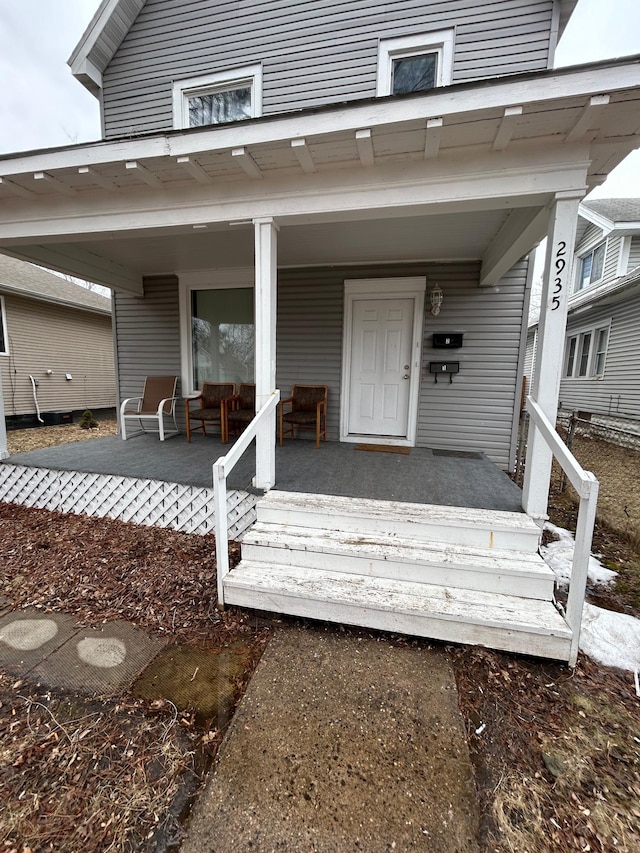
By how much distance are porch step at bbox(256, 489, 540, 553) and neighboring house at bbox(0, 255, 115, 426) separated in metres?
9.25

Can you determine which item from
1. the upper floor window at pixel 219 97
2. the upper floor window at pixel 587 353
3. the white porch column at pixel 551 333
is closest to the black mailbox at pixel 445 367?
→ the white porch column at pixel 551 333

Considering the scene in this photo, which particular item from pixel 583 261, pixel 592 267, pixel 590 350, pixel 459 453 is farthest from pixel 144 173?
pixel 583 261

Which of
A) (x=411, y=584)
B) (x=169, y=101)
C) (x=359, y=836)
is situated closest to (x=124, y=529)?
(x=411, y=584)

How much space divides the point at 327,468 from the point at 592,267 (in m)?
12.4

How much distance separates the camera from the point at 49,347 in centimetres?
970

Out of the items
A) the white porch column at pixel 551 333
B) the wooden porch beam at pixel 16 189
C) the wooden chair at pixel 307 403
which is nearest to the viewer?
the white porch column at pixel 551 333

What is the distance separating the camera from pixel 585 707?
1585mm

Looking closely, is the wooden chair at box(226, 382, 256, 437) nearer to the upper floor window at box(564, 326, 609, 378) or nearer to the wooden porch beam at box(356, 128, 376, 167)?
the wooden porch beam at box(356, 128, 376, 167)

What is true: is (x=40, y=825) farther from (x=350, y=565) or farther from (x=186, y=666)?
(x=350, y=565)

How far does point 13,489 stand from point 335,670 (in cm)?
→ 387

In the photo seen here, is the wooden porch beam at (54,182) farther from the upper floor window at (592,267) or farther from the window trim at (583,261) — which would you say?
the upper floor window at (592,267)

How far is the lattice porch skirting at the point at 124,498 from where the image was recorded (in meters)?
3.03

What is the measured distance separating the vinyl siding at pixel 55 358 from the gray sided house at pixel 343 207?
17.1 ft

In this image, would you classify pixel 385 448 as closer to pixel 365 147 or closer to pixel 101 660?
pixel 365 147
